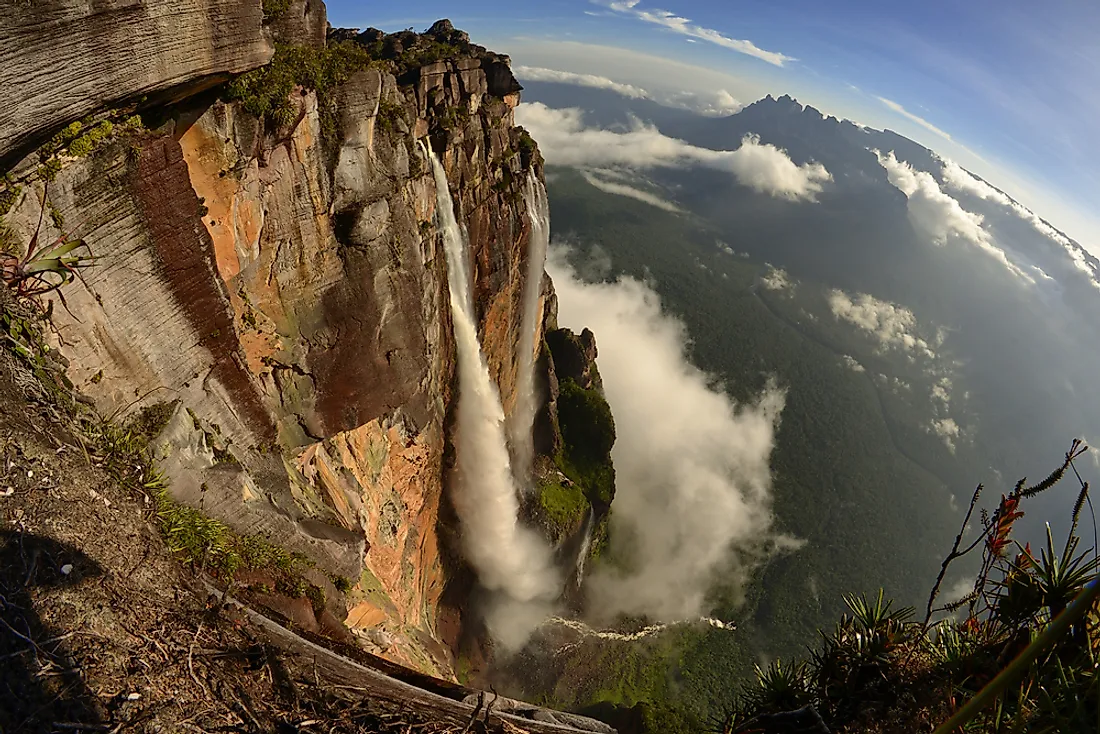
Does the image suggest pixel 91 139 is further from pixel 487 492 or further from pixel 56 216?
pixel 487 492

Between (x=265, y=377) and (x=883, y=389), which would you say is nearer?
(x=265, y=377)

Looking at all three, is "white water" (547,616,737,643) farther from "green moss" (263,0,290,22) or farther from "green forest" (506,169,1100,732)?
Answer: "green moss" (263,0,290,22)

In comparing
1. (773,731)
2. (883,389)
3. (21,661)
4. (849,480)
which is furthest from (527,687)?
(883,389)

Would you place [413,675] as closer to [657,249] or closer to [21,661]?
[21,661]

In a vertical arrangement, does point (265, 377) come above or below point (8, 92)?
below

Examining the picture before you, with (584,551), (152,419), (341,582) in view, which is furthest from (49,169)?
(584,551)

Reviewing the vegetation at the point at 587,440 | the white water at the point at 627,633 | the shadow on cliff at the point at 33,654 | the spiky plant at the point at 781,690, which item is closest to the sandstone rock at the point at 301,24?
the shadow on cliff at the point at 33,654
